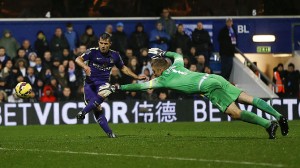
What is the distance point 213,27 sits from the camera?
29.8 meters

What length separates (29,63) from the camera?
87.8 feet

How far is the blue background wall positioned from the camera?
28.8 m

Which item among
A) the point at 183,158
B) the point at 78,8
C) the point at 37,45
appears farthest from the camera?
the point at 78,8

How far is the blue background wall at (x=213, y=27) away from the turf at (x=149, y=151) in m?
9.23

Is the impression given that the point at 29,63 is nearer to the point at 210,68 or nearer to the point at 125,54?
the point at 125,54

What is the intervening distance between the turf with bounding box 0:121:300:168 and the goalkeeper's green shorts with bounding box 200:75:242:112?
69 cm

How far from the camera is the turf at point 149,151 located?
12.6m

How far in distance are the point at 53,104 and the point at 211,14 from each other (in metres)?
7.04

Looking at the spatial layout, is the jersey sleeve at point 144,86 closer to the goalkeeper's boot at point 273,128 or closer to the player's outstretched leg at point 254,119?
the player's outstretched leg at point 254,119

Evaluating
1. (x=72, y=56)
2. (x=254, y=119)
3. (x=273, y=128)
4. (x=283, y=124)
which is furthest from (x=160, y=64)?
(x=72, y=56)

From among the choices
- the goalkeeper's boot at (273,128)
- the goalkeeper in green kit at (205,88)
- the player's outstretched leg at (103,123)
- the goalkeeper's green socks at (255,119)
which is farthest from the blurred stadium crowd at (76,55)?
the goalkeeper's boot at (273,128)

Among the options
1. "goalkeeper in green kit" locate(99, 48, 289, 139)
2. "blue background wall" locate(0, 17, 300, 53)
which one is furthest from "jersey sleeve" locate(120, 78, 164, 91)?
"blue background wall" locate(0, 17, 300, 53)

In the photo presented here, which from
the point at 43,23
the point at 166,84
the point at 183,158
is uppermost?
the point at 43,23

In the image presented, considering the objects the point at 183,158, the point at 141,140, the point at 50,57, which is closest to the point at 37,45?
the point at 50,57
